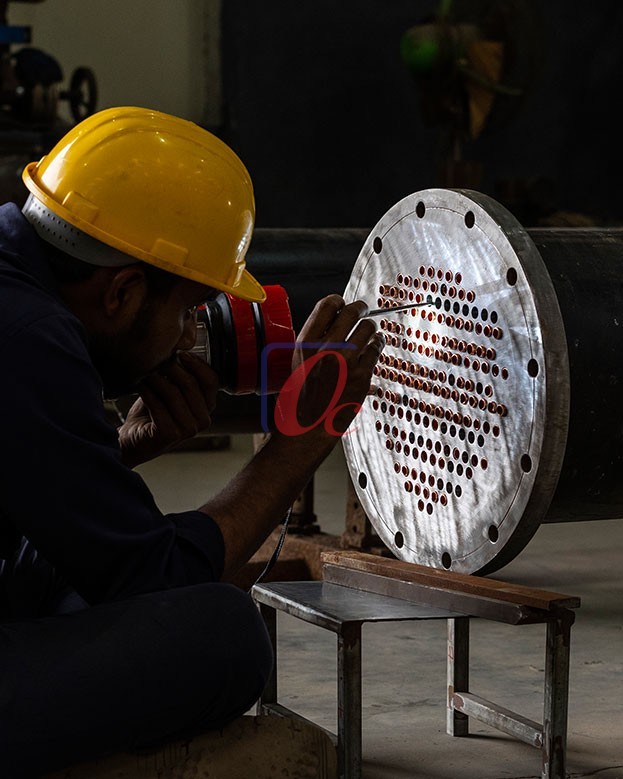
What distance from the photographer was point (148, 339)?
1.76 metres

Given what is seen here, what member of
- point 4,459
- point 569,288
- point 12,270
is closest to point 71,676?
point 4,459

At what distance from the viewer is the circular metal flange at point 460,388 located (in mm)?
2137

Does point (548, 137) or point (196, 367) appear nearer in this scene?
point (196, 367)

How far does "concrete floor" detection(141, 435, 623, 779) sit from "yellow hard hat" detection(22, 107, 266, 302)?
3.41 ft

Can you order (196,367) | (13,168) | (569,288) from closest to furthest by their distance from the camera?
1. (196,367)
2. (569,288)
3. (13,168)

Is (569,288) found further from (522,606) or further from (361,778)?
(361,778)

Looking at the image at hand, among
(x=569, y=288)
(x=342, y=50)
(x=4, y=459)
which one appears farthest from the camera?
(x=342, y=50)

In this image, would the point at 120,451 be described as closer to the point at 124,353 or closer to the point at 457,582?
the point at 124,353

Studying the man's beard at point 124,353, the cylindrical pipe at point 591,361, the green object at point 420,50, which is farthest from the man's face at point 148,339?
the green object at point 420,50

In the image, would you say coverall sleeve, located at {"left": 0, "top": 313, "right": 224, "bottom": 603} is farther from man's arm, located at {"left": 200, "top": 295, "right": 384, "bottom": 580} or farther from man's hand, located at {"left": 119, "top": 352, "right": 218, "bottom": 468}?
man's hand, located at {"left": 119, "top": 352, "right": 218, "bottom": 468}

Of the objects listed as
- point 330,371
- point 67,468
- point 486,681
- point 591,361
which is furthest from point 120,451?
point 486,681

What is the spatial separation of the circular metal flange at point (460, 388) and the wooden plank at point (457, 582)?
76mm

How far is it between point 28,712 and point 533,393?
91cm

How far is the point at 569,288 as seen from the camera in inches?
87.4
